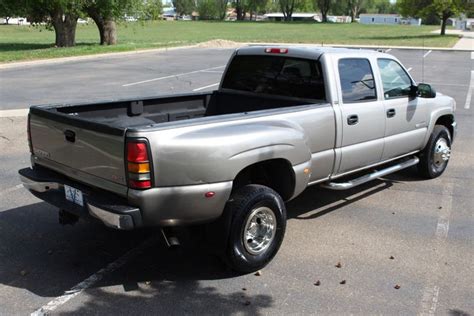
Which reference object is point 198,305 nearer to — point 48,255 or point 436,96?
point 48,255

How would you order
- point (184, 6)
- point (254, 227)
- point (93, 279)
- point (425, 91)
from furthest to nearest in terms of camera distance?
point (184, 6) → point (425, 91) → point (254, 227) → point (93, 279)

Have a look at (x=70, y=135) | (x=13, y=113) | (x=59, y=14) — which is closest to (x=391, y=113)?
(x=70, y=135)

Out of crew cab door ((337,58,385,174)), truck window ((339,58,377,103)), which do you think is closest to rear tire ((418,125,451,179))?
crew cab door ((337,58,385,174))

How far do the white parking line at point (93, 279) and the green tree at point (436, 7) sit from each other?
166ft

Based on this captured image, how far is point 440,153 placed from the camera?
7086 millimetres

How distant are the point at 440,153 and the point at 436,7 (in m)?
48.0

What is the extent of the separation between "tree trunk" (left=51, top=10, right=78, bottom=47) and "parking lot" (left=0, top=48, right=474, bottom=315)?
24.7 meters

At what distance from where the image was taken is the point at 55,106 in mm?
4723

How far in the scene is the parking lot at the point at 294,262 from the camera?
3.90 meters

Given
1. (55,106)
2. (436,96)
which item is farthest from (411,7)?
(55,106)

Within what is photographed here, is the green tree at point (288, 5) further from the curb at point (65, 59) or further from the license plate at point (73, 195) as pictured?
the license plate at point (73, 195)

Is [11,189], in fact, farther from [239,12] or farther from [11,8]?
[239,12]

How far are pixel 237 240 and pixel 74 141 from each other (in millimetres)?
1484

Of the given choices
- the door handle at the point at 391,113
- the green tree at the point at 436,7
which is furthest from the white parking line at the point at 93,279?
the green tree at the point at 436,7
